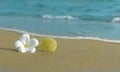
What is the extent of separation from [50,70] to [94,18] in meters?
7.80

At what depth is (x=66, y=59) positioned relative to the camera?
486cm

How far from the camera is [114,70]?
447cm

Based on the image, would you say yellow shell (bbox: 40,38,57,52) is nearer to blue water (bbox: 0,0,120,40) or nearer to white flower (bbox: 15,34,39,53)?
white flower (bbox: 15,34,39,53)

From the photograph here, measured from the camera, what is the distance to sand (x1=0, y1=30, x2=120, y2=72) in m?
4.49

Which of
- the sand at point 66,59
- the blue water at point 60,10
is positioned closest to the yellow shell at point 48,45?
the sand at point 66,59

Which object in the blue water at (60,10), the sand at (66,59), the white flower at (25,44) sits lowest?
the blue water at (60,10)

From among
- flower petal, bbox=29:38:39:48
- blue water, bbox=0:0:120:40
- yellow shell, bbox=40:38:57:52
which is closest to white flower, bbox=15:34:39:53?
flower petal, bbox=29:38:39:48

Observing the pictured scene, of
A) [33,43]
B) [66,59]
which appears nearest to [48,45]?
[33,43]

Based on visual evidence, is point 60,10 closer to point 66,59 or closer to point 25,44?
point 25,44

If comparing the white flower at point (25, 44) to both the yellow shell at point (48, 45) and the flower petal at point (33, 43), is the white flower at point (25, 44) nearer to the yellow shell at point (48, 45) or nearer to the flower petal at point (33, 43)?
the flower petal at point (33, 43)

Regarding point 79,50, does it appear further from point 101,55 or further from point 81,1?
point 81,1

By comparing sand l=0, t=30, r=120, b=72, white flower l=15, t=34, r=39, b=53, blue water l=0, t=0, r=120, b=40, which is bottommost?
blue water l=0, t=0, r=120, b=40

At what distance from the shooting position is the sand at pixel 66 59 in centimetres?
449

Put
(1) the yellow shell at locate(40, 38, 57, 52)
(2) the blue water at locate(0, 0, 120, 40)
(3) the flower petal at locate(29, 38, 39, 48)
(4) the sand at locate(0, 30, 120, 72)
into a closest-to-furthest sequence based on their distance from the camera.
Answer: (4) the sand at locate(0, 30, 120, 72) < (3) the flower petal at locate(29, 38, 39, 48) < (1) the yellow shell at locate(40, 38, 57, 52) < (2) the blue water at locate(0, 0, 120, 40)
